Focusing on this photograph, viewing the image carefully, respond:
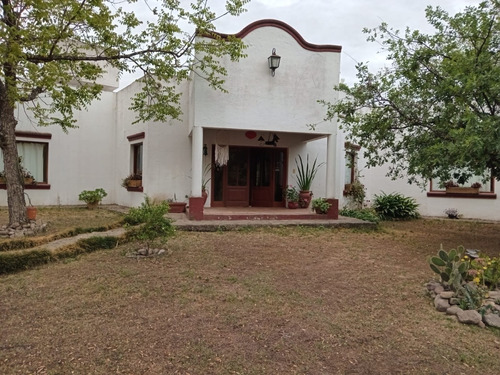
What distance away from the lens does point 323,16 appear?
9.95m

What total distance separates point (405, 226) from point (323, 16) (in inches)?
251

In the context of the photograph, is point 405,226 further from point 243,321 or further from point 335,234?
point 243,321

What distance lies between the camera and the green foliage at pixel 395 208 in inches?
476

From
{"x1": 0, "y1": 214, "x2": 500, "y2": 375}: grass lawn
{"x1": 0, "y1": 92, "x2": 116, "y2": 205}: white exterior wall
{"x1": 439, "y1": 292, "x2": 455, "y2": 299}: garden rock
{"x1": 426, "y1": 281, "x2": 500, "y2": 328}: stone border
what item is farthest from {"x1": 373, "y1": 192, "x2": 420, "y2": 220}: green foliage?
{"x1": 0, "y1": 92, "x2": 116, "y2": 205}: white exterior wall

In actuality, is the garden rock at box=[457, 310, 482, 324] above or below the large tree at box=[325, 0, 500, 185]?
below

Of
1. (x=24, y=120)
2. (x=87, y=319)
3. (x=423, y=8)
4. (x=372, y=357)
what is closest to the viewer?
(x=372, y=357)

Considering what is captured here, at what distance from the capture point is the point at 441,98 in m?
6.98

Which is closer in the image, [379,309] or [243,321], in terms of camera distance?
[243,321]

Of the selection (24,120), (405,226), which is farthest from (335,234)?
(24,120)

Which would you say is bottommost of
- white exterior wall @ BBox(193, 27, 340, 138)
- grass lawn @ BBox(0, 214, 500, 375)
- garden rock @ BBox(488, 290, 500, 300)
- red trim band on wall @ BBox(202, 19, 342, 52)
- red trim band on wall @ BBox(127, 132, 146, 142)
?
grass lawn @ BBox(0, 214, 500, 375)

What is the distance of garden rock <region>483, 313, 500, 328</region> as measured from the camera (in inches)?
141

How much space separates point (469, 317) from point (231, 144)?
28.7 feet

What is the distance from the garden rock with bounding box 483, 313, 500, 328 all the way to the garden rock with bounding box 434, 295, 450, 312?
0.36m

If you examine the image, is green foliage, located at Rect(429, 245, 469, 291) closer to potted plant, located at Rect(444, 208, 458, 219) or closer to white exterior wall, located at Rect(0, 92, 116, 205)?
Result: potted plant, located at Rect(444, 208, 458, 219)
